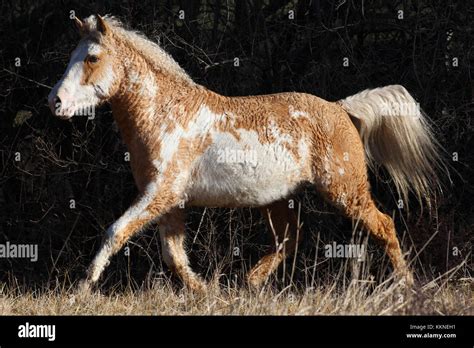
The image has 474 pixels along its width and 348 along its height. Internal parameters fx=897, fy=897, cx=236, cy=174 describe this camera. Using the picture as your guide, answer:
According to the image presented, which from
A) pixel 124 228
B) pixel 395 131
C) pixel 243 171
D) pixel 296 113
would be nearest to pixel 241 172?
pixel 243 171

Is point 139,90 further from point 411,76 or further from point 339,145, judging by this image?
point 411,76

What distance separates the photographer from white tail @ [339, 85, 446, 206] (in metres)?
7.23

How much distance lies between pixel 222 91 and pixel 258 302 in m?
4.30

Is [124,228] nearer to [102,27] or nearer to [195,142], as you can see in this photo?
[195,142]

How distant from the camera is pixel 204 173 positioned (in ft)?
21.8

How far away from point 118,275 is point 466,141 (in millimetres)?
4000

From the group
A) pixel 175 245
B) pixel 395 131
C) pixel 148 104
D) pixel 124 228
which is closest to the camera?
pixel 124 228

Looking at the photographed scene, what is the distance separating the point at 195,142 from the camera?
6.66m

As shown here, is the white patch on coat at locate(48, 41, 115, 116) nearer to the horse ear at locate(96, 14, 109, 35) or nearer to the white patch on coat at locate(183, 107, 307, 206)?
the horse ear at locate(96, 14, 109, 35)

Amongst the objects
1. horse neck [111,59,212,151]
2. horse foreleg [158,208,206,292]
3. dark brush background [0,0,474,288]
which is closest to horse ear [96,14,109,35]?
horse neck [111,59,212,151]

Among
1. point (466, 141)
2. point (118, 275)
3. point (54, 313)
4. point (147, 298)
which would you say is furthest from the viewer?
point (118, 275)

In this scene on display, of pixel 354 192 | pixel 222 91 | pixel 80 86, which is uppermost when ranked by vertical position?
pixel 80 86

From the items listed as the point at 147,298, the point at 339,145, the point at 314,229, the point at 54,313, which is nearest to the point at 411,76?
the point at 314,229

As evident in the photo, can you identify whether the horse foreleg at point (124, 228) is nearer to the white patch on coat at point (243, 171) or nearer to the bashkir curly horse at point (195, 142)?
the bashkir curly horse at point (195, 142)
